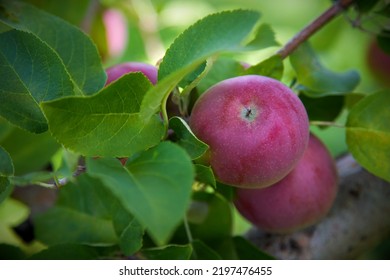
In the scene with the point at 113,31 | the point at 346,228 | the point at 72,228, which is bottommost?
the point at 346,228

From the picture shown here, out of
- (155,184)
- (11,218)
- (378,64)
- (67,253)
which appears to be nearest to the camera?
(155,184)

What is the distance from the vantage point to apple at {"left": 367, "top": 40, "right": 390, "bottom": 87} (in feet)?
3.75

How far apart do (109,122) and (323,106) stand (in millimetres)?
376

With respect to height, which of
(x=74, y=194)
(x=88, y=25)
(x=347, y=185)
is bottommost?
(x=347, y=185)

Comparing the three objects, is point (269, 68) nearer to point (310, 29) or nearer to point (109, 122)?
point (310, 29)

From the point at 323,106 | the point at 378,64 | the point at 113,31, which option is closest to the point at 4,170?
the point at 323,106

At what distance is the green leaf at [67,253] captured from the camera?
654 mm

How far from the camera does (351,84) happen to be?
771 millimetres

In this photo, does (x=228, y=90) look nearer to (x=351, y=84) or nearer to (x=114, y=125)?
(x=114, y=125)

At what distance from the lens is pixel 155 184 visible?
443mm

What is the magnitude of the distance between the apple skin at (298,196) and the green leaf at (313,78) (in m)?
0.06

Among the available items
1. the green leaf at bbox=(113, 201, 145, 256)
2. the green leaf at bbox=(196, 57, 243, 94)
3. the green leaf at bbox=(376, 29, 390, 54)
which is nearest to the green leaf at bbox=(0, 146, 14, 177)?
the green leaf at bbox=(113, 201, 145, 256)
